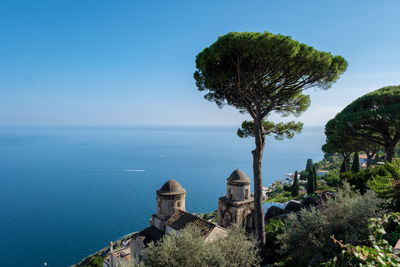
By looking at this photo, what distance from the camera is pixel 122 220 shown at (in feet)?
152

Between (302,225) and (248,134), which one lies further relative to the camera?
(248,134)

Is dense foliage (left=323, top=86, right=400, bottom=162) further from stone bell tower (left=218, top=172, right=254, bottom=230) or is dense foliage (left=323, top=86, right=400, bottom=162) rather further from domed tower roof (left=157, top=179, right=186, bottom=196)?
domed tower roof (left=157, top=179, right=186, bottom=196)

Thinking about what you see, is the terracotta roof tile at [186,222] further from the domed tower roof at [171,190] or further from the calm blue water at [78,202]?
the calm blue water at [78,202]

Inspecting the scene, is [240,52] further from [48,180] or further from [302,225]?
[48,180]

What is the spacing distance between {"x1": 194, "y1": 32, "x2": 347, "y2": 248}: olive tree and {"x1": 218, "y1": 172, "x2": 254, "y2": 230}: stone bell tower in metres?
3.93

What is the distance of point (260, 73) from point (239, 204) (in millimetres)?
8508

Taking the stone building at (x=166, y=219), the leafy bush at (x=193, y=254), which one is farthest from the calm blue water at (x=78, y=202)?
the leafy bush at (x=193, y=254)

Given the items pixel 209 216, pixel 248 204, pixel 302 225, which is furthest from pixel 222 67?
pixel 209 216

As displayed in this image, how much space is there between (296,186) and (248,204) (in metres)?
22.6

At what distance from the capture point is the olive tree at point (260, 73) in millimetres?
9273

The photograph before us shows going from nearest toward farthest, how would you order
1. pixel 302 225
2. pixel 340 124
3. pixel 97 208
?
1. pixel 302 225
2. pixel 340 124
3. pixel 97 208

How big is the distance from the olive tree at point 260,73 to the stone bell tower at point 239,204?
12.9 ft

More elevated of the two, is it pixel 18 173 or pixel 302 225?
pixel 302 225

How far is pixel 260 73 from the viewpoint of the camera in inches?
409
